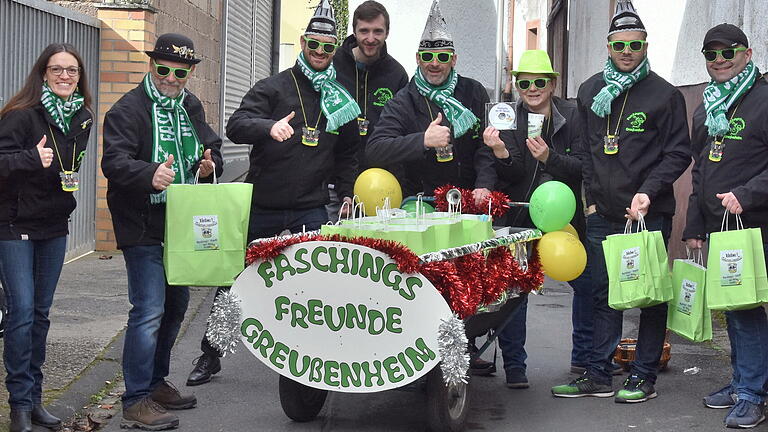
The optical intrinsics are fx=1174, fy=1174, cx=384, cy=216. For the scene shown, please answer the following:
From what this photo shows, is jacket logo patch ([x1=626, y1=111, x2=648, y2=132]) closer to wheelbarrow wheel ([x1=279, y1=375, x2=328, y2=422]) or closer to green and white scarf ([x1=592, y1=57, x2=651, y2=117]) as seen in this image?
green and white scarf ([x1=592, y1=57, x2=651, y2=117])

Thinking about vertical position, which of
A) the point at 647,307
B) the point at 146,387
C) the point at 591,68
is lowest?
the point at 146,387

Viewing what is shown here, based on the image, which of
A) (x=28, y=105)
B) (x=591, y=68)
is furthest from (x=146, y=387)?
(x=591, y=68)

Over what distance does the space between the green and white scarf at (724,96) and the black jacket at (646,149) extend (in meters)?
0.28

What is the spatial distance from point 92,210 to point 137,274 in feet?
21.2

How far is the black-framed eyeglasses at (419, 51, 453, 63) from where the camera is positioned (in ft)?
23.6

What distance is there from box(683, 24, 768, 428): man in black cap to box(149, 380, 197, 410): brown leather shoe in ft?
10.1

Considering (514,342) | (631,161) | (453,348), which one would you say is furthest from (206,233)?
(631,161)

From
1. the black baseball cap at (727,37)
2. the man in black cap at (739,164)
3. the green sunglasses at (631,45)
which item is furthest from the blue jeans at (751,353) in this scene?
the green sunglasses at (631,45)

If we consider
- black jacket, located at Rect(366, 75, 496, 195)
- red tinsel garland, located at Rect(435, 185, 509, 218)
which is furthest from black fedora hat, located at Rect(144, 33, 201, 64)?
red tinsel garland, located at Rect(435, 185, 509, 218)

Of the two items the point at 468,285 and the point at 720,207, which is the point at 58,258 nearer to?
the point at 468,285

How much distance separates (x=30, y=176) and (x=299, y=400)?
1857 millimetres

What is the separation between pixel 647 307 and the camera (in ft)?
23.0

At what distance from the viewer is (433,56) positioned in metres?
7.20

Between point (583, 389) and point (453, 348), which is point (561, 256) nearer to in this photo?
point (583, 389)
